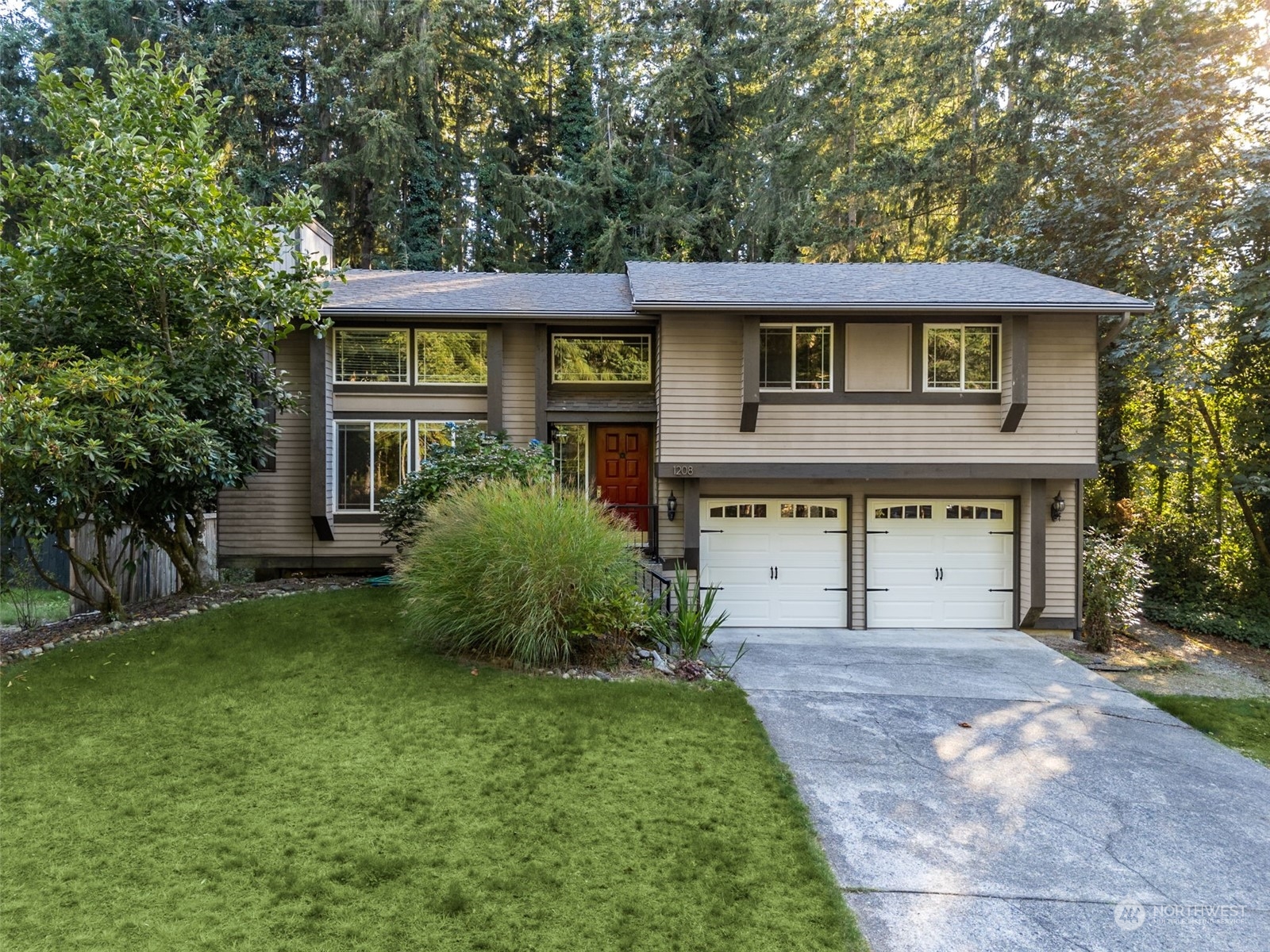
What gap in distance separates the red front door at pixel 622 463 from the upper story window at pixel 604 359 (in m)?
0.83

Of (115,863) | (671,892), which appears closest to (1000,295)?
(671,892)

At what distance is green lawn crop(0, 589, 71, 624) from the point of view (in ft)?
29.7

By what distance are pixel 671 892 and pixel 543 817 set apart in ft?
2.84

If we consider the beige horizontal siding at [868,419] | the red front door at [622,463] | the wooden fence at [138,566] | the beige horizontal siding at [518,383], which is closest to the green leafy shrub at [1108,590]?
the beige horizontal siding at [868,419]

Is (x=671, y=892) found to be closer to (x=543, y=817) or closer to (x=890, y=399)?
(x=543, y=817)

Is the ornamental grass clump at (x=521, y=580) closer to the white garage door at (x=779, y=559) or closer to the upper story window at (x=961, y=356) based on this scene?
the white garage door at (x=779, y=559)

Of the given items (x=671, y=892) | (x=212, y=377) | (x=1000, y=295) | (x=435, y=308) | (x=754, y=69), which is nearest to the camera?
(x=671, y=892)

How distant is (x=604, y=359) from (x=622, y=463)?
168 centimetres

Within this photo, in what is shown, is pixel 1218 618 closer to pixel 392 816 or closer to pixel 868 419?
pixel 868 419

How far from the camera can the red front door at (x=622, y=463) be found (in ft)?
33.7

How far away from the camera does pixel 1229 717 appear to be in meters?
6.04

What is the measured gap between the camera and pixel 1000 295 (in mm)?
8516

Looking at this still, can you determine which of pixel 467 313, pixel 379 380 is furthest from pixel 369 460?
pixel 467 313

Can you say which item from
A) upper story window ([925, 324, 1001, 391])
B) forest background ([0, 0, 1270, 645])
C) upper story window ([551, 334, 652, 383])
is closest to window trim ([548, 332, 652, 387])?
upper story window ([551, 334, 652, 383])
